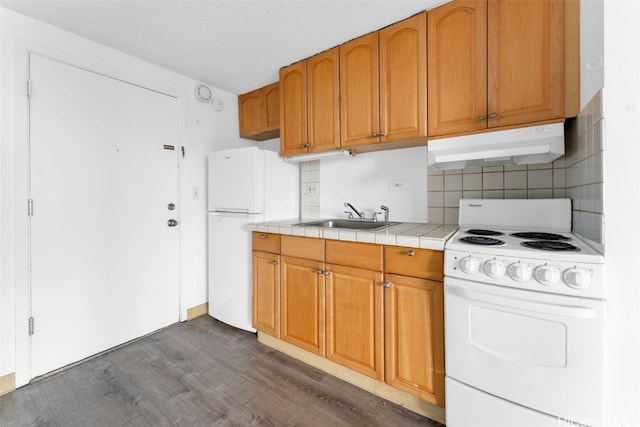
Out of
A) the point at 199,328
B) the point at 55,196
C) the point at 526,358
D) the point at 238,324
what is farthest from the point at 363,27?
the point at 199,328

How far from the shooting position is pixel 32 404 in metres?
1.48

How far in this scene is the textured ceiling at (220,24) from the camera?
1568mm

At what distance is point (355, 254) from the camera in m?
1.56

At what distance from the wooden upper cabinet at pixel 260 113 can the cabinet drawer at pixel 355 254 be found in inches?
58.1

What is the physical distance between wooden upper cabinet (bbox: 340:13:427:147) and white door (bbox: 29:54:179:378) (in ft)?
5.20

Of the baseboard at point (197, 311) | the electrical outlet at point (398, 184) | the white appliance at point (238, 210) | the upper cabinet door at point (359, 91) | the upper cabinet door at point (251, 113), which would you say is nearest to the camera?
the upper cabinet door at point (359, 91)

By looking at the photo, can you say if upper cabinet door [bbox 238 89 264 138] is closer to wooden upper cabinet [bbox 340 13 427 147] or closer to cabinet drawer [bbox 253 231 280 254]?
wooden upper cabinet [bbox 340 13 427 147]

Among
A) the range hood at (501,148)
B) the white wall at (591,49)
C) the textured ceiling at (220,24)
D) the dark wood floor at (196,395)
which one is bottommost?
the dark wood floor at (196,395)

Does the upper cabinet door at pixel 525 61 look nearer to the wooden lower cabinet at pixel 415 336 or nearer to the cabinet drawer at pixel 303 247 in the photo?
the wooden lower cabinet at pixel 415 336

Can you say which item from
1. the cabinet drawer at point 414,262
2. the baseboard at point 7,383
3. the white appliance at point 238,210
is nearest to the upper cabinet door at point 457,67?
the cabinet drawer at point 414,262

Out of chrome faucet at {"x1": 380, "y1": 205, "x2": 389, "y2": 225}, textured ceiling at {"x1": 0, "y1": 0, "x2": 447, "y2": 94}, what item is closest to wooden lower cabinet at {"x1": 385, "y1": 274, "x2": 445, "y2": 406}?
chrome faucet at {"x1": 380, "y1": 205, "x2": 389, "y2": 225}

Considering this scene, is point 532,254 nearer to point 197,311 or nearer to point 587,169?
point 587,169

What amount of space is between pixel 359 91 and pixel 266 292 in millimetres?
1608

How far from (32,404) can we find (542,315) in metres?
2.57
